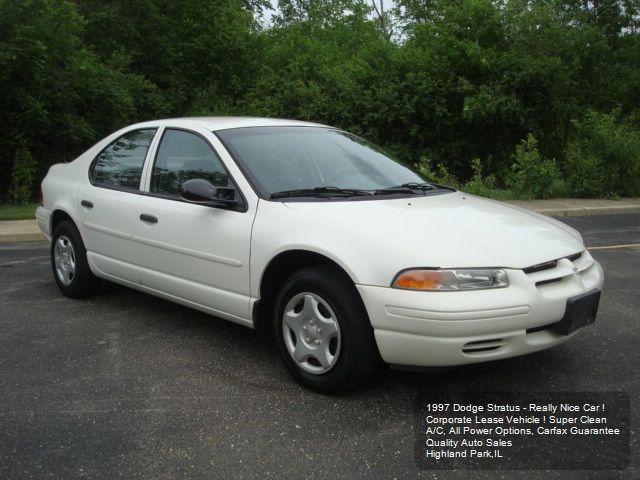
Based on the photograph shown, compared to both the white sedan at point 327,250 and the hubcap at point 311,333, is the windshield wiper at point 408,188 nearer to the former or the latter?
the white sedan at point 327,250

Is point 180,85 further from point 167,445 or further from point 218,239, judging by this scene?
point 167,445

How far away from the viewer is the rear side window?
511 cm

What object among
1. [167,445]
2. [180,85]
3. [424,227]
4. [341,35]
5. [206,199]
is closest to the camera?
[167,445]

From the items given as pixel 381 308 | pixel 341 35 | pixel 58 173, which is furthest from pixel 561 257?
pixel 341 35

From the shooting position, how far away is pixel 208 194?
13.4 ft

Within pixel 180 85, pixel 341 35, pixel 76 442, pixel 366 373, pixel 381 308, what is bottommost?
pixel 76 442

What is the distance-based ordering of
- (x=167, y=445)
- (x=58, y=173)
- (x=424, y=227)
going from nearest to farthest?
(x=167, y=445) < (x=424, y=227) < (x=58, y=173)

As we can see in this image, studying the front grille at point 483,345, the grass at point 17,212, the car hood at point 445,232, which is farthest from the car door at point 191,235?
the grass at point 17,212

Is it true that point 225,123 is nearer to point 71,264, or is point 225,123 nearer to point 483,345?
point 71,264

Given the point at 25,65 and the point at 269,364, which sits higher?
the point at 25,65

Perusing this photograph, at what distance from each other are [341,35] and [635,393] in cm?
2885

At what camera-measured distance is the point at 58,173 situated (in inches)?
240

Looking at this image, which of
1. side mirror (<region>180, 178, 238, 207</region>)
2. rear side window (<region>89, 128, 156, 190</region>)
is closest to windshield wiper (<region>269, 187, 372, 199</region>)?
side mirror (<region>180, 178, 238, 207</region>)

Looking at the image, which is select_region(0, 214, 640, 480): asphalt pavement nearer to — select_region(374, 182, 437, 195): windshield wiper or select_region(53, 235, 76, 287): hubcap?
select_region(53, 235, 76, 287): hubcap
